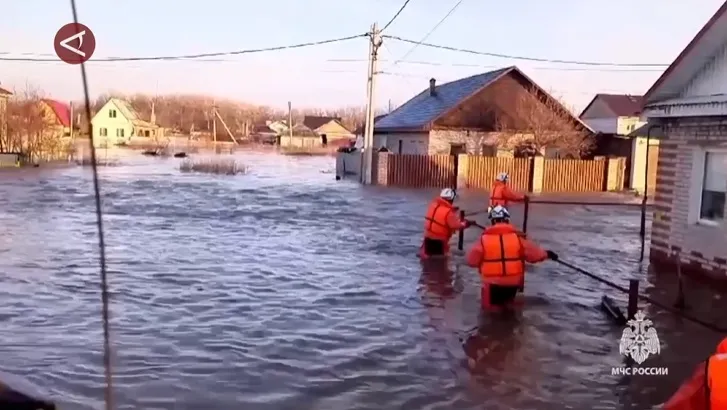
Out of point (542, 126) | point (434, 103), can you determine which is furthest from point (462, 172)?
point (434, 103)

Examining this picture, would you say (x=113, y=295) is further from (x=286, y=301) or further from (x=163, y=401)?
(x=163, y=401)

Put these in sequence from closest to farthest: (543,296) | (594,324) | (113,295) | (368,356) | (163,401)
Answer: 1. (163,401)
2. (368,356)
3. (594,324)
4. (113,295)
5. (543,296)

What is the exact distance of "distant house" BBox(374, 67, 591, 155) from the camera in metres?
35.5

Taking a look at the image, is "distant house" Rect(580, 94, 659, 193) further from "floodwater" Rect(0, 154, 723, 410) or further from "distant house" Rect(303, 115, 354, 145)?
"distant house" Rect(303, 115, 354, 145)

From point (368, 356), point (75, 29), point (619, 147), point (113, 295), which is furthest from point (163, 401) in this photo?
point (619, 147)

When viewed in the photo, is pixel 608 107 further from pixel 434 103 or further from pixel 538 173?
Result: pixel 538 173

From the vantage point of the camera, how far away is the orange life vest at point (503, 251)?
8422mm

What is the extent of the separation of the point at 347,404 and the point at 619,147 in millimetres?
33855

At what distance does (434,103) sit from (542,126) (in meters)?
6.35

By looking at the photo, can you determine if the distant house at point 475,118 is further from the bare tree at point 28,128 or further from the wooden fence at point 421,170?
the bare tree at point 28,128

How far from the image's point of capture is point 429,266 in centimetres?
1232

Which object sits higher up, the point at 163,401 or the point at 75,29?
the point at 75,29

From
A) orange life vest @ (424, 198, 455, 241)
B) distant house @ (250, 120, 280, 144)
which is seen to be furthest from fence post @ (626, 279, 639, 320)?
distant house @ (250, 120, 280, 144)

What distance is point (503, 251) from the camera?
8430mm
